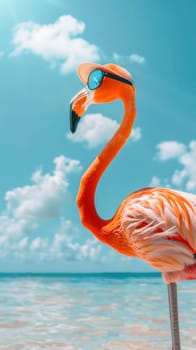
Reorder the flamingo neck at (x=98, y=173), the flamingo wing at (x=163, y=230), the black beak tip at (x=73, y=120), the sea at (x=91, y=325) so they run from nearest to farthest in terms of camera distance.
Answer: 1. the flamingo wing at (x=163, y=230)
2. the flamingo neck at (x=98, y=173)
3. the black beak tip at (x=73, y=120)
4. the sea at (x=91, y=325)

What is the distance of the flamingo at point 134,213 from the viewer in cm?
271

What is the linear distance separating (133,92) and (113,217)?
0.98 metres

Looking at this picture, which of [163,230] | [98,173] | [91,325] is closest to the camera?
[163,230]

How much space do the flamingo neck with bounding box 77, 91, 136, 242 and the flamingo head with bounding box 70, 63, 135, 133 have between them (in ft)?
0.28

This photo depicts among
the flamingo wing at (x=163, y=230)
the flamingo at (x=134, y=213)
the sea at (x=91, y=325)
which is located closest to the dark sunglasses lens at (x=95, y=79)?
the flamingo at (x=134, y=213)

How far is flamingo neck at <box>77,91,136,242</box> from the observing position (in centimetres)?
307

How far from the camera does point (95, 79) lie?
322cm

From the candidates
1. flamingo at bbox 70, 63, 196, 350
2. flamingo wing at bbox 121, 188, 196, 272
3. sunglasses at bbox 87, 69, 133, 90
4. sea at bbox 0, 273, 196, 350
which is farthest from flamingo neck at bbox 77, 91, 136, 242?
sea at bbox 0, 273, 196, 350

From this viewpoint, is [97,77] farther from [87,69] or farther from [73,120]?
[73,120]

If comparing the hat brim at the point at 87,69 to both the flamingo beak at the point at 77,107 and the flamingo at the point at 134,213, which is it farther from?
the flamingo beak at the point at 77,107

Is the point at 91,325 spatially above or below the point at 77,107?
below

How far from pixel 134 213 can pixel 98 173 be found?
1.55 ft

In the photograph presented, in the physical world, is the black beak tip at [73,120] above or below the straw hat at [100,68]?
below

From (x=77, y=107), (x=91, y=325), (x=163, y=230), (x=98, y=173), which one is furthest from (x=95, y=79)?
(x=91, y=325)
